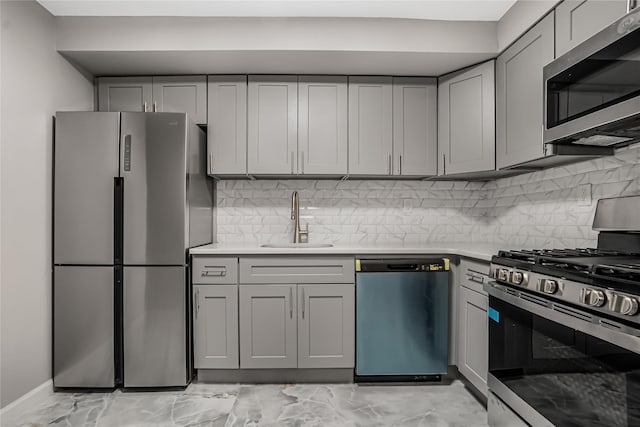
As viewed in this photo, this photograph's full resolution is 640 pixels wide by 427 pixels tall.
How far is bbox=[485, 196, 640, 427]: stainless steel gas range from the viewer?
1229 mm

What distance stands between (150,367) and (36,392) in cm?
65

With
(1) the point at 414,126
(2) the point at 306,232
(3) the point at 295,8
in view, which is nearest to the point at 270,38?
(3) the point at 295,8

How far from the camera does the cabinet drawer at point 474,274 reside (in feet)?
7.58

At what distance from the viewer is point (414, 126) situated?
3.03 metres

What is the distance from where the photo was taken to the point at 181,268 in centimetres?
257

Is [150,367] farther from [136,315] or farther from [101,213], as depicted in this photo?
[101,213]

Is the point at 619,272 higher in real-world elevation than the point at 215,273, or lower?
higher

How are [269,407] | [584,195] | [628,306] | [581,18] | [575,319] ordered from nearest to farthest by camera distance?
[628,306]
[575,319]
[581,18]
[584,195]
[269,407]

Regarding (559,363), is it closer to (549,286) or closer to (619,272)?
(549,286)

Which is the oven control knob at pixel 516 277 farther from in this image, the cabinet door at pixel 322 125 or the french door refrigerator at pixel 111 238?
the french door refrigerator at pixel 111 238

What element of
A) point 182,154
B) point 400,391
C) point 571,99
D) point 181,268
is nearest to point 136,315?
point 181,268

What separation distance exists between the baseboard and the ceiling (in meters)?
2.38

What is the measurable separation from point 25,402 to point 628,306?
2978 millimetres

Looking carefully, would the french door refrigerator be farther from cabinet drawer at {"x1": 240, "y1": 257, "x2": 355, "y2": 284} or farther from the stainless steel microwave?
the stainless steel microwave
